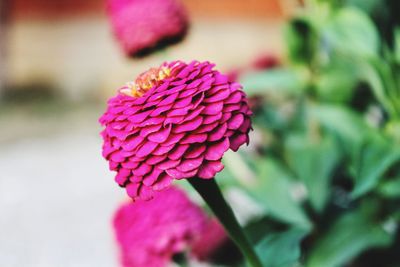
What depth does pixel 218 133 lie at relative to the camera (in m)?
0.33

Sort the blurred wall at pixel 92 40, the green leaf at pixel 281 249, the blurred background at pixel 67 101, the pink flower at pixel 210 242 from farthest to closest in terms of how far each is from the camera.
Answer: the blurred wall at pixel 92 40 < the blurred background at pixel 67 101 < the pink flower at pixel 210 242 < the green leaf at pixel 281 249

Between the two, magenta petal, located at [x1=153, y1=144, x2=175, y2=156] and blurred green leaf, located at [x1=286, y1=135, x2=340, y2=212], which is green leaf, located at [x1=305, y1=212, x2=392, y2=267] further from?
magenta petal, located at [x1=153, y1=144, x2=175, y2=156]

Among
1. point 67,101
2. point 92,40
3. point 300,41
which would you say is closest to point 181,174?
point 300,41

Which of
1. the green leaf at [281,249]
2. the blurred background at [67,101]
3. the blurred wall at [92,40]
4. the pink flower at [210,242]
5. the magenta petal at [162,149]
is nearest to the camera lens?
the magenta petal at [162,149]

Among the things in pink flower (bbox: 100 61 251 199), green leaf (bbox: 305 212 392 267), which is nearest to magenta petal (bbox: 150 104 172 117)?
pink flower (bbox: 100 61 251 199)

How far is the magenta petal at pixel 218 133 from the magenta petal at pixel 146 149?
0.11ft

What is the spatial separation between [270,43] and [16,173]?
148cm

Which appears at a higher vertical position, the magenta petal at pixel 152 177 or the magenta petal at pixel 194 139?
the magenta petal at pixel 194 139

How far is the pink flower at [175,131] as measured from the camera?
0.33m

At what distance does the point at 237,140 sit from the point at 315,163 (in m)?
0.31

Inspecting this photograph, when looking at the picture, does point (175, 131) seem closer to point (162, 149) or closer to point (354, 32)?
point (162, 149)

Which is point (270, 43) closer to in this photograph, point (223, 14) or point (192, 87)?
point (223, 14)

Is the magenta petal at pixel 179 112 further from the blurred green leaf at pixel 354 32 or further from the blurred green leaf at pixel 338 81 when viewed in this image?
the blurred green leaf at pixel 338 81

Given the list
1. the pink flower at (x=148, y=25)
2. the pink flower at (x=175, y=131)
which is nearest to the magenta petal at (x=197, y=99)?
the pink flower at (x=175, y=131)
